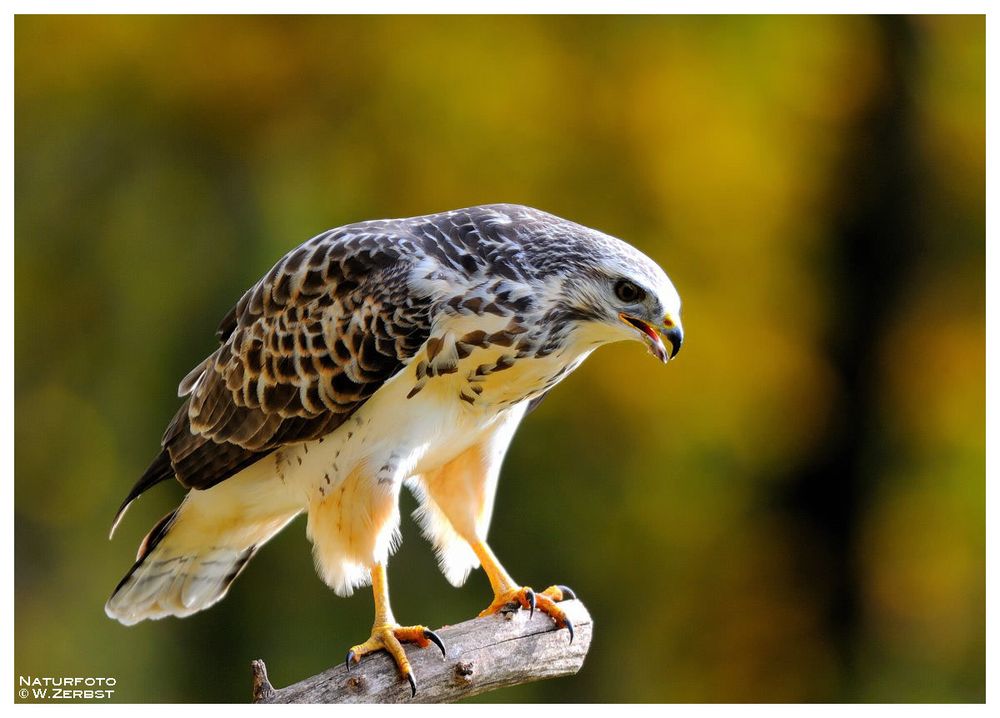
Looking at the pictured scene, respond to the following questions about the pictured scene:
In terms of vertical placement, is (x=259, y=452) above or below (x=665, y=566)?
above

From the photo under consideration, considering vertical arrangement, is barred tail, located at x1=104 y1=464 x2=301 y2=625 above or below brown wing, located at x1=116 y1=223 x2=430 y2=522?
below

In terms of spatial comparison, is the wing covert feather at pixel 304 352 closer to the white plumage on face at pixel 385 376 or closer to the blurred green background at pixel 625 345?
the white plumage on face at pixel 385 376

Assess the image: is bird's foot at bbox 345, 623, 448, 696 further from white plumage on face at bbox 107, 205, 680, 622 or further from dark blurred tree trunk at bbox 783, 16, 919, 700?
dark blurred tree trunk at bbox 783, 16, 919, 700

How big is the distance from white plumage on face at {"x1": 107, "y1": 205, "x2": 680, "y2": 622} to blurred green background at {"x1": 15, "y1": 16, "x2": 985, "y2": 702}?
3803mm

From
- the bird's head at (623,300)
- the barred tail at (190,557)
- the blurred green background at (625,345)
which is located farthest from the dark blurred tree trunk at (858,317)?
the bird's head at (623,300)

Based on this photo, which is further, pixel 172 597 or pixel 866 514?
pixel 866 514

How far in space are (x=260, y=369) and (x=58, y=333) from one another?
5.20 m

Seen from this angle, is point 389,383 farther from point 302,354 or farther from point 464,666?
point 464,666

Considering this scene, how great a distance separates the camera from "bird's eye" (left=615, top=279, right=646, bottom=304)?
3926 millimetres

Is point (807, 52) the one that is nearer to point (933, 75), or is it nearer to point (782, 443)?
point (933, 75)

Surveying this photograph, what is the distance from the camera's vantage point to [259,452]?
4.63m

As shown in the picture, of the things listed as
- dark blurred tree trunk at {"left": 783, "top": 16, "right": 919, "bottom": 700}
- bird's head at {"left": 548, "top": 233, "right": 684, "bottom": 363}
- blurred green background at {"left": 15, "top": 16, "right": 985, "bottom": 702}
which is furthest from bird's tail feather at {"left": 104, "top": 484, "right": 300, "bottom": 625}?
dark blurred tree trunk at {"left": 783, "top": 16, "right": 919, "bottom": 700}

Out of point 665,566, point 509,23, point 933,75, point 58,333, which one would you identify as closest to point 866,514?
point 665,566

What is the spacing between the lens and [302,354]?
14.8ft
